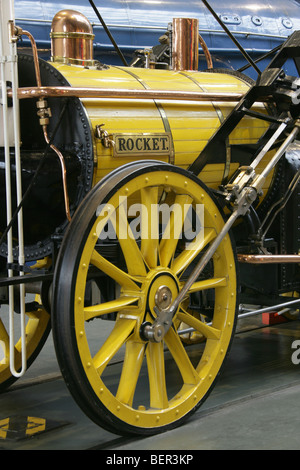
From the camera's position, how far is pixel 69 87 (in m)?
4.05

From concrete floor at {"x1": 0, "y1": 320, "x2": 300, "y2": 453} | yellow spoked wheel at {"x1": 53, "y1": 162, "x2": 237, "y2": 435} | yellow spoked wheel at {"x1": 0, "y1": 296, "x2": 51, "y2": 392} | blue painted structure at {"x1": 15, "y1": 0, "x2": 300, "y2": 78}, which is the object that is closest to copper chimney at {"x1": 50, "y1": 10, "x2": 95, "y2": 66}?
yellow spoked wheel at {"x1": 53, "y1": 162, "x2": 237, "y2": 435}

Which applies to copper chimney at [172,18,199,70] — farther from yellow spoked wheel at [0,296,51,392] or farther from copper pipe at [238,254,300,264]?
yellow spoked wheel at [0,296,51,392]

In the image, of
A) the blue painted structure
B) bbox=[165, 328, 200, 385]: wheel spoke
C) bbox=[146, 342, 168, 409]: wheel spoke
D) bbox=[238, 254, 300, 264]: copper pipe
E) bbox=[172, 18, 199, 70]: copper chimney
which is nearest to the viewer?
bbox=[146, 342, 168, 409]: wheel spoke

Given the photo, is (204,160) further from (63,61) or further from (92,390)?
(92,390)

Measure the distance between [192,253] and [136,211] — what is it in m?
0.41

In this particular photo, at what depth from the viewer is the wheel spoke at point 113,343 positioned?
382cm

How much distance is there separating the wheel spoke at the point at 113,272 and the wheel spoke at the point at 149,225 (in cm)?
17

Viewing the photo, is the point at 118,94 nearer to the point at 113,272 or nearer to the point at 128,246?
the point at 128,246

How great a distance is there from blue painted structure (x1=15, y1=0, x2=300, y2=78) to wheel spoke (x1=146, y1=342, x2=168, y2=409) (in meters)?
5.72

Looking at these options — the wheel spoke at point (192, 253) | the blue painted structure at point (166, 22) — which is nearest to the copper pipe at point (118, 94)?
the wheel spoke at point (192, 253)

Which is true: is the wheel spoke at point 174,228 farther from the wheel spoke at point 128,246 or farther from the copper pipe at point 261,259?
the copper pipe at point 261,259

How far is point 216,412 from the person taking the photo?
4398 millimetres

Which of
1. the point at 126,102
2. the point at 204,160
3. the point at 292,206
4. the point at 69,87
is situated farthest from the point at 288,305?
the point at 69,87

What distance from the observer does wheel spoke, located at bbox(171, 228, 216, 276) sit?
168 inches
